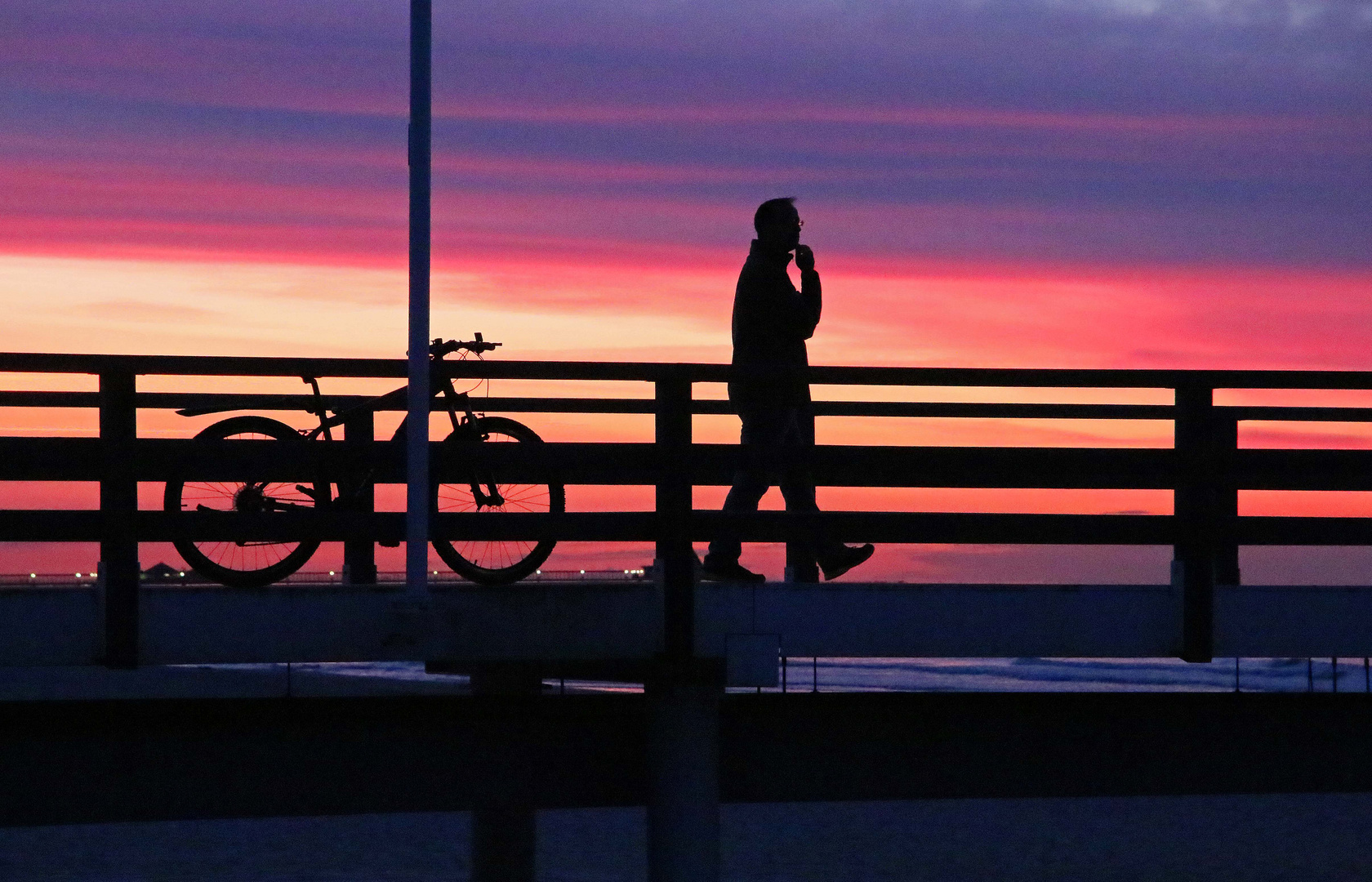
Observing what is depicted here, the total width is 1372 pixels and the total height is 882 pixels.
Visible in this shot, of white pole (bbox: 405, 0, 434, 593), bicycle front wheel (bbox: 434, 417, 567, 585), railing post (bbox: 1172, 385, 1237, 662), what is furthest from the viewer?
railing post (bbox: 1172, 385, 1237, 662)

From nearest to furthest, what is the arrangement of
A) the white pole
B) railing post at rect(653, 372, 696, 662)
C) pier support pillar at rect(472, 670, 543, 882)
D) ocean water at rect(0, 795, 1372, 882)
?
→ the white pole → railing post at rect(653, 372, 696, 662) → pier support pillar at rect(472, 670, 543, 882) → ocean water at rect(0, 795, 1372, 882)

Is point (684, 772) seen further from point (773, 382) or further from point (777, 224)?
point (777, 224)

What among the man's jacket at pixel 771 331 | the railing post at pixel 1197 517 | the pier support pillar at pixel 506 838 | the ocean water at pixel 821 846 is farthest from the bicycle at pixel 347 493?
the ocean water at pixel 821 846

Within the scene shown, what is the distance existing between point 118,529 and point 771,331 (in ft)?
11.4

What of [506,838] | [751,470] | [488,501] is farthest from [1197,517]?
[506,838]

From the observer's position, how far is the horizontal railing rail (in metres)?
7.86

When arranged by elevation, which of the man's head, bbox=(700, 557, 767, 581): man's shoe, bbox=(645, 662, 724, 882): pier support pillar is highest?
the man's head

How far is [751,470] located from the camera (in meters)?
8.46

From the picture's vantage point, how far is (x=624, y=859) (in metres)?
19.8

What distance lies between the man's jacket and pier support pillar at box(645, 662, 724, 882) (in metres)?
1.47

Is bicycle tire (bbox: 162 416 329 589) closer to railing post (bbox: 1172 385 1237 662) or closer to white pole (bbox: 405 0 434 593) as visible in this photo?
white pole (bbox: 405 0 434 593)

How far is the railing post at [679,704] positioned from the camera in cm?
808

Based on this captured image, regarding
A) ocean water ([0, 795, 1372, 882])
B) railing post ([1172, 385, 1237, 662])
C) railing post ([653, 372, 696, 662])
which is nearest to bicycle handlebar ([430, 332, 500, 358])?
railing post ([653, 372, 696, 662])

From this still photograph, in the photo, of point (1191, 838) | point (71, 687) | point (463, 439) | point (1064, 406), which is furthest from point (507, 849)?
point (71, 687)
